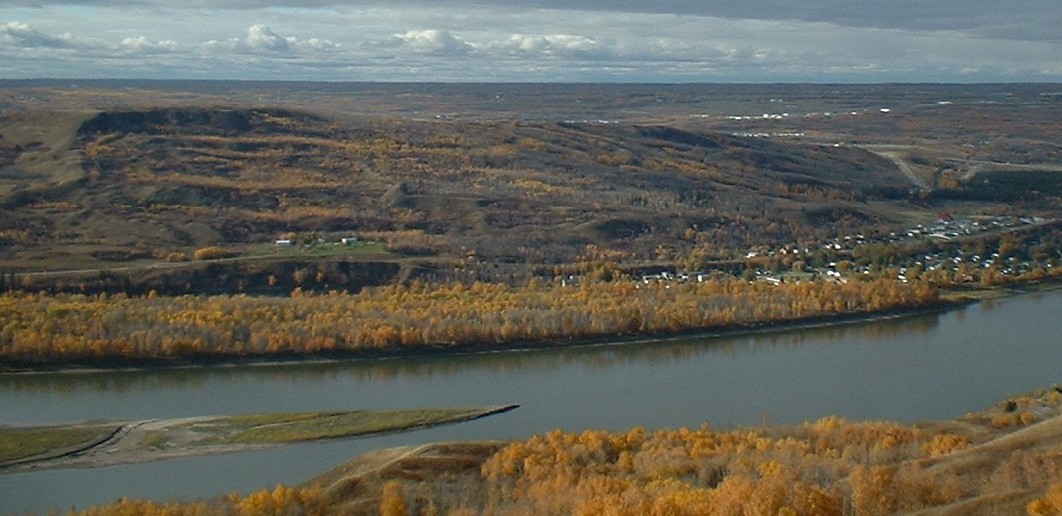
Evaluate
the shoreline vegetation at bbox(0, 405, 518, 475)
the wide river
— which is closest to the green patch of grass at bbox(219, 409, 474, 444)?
the shoreline vegetation at bbox(0, 405, 518, 475)

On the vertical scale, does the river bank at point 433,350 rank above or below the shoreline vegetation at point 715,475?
below

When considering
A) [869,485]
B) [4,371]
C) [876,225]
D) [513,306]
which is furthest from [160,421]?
[876,225]

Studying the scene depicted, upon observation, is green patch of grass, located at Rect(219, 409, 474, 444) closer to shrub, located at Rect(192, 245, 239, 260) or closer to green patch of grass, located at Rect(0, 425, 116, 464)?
green patch of grass, located at Rect(0, 425, 116, 464)

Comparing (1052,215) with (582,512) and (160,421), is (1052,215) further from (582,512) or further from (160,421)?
(582,512)

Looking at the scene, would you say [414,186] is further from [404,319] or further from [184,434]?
[184,434]

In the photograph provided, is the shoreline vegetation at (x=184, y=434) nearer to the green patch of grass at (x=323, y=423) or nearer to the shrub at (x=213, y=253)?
the green patch of grass at (x=323, y=423)

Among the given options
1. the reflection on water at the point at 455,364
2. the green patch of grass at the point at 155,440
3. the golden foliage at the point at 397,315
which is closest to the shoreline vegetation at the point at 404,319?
the golden foliage at the point at 397,315
